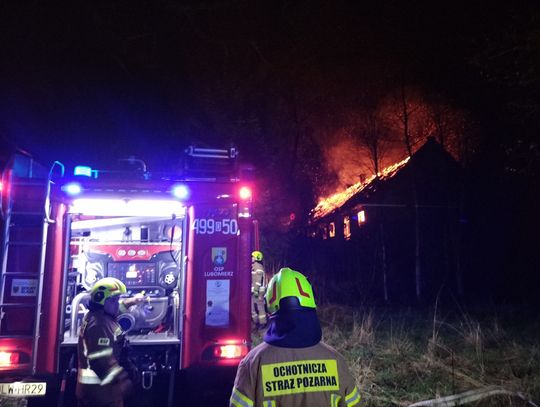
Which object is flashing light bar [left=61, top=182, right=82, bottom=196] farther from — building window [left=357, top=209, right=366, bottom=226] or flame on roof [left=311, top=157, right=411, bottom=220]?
→ flame on roof [left=311, top=157, right=411, bottom=220]

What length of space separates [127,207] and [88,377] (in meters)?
1.86

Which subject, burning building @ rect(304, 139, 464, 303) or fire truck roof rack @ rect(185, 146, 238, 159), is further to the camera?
burning building @ rect(304, 139, 464, 303)

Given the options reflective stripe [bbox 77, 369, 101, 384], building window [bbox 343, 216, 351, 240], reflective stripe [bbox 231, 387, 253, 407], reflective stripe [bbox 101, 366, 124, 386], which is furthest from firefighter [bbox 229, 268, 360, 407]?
building window [bbox 343, 216, 351, 240]

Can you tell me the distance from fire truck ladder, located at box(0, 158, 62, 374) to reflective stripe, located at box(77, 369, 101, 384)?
884 mm

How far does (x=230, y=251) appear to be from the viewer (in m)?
4.53

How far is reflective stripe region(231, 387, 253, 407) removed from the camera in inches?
81.3

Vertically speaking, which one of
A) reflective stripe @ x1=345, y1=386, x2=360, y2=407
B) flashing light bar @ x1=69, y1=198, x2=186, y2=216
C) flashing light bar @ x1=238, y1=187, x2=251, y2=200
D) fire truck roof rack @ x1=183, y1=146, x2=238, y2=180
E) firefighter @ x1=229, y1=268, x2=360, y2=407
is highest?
fire truck roof rack @ x1=183, y1=146, x2=238, y2=180

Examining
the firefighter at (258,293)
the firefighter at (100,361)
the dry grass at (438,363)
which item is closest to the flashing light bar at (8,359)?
the firefighter at (100,361)

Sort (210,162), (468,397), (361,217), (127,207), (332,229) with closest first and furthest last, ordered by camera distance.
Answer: (127,207), (210,162), (468,397), (361,217), (332,229)

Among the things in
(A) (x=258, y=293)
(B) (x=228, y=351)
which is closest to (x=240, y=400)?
(B) (x=228, y=351)

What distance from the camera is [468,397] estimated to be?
535 cm

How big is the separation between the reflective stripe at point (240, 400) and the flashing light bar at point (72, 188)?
312 centimetres

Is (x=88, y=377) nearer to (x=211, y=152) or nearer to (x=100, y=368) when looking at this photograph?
(x=100, y=368)

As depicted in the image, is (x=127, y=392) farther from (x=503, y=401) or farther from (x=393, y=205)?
(x=393, y=205)
